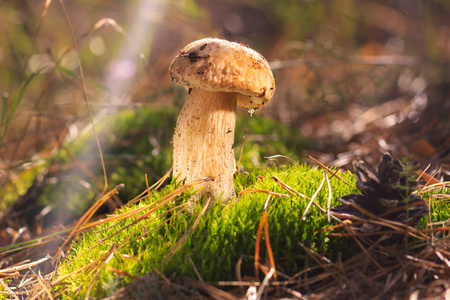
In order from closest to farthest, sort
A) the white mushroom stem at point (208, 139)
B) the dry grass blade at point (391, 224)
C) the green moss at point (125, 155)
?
the dry grass blade at point (391, 224) → the white mushroom stem at point (208, 139) → the green moss at point (125, 155)

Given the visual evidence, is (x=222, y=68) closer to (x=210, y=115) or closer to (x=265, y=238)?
(x=210, y=115)

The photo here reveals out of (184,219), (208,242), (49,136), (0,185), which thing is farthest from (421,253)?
(49,136)

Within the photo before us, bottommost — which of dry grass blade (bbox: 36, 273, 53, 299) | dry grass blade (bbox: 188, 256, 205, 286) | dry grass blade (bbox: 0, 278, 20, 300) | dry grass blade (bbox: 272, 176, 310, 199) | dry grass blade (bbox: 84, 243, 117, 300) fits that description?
dry grass blade (bbox: 0, 278, 20, 300)

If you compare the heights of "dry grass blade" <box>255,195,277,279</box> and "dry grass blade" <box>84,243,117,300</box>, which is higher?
"dry grass blade" <box>255,195,277,279</box>

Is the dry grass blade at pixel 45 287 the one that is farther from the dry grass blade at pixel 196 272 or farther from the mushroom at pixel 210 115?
the mushroom at pixel 210 115

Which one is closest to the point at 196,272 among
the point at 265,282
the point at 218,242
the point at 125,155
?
the point at 218,242

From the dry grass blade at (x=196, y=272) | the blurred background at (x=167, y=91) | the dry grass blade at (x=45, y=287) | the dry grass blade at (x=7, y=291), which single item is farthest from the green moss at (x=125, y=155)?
the dry grass blade at (x=196, y=272)

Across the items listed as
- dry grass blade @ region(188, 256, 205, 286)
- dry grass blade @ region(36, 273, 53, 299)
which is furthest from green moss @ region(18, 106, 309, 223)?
dry grass blade @ region(188, 256, 205, 286)

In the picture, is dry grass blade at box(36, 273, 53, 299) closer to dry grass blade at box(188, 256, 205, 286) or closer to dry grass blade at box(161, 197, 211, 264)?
dry grass blade at box(161, 197, 211, 264)
